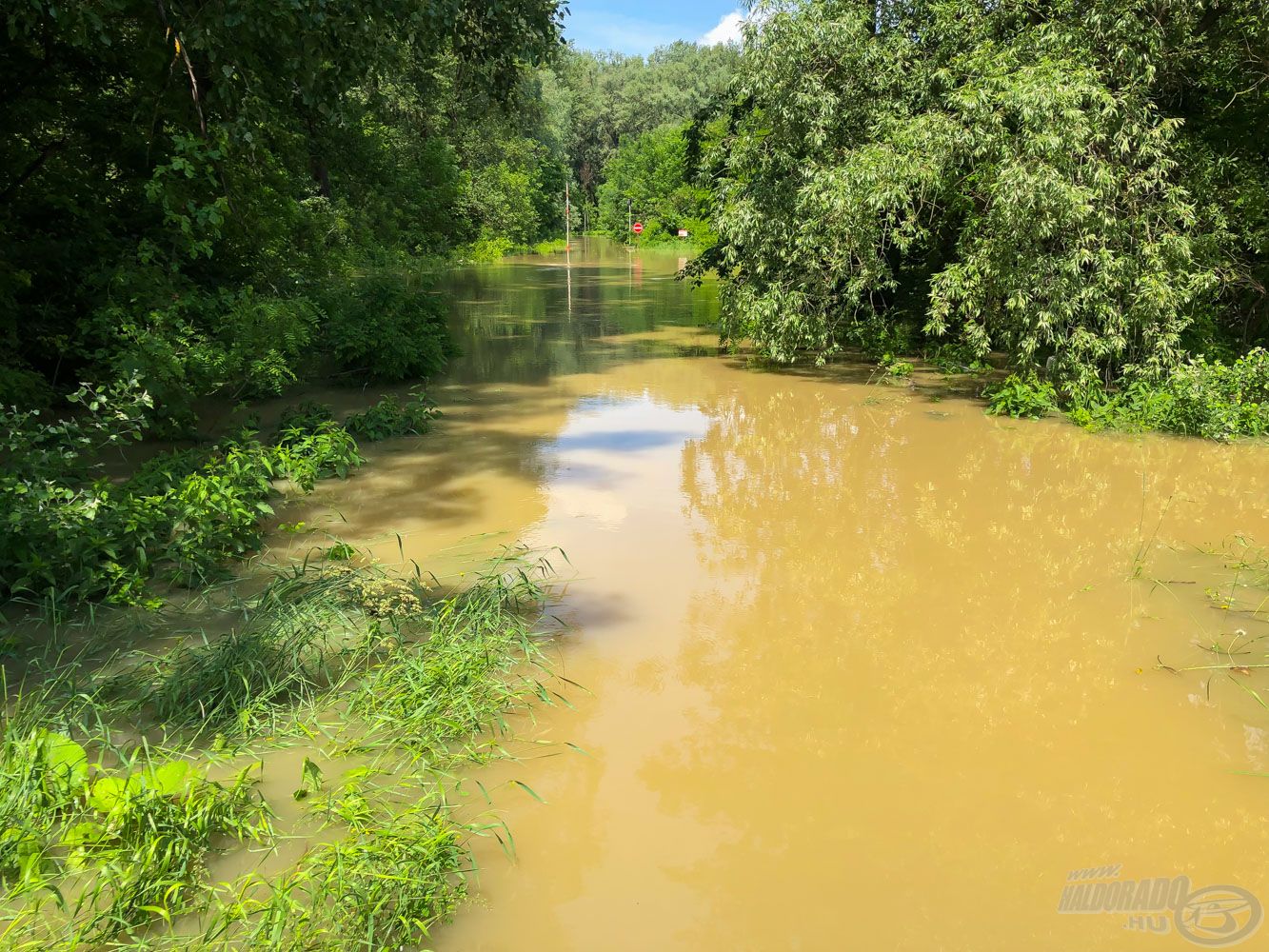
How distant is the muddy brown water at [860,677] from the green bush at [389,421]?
1.37 ft

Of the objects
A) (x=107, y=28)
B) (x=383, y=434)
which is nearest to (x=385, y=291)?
(x=383, y=434)

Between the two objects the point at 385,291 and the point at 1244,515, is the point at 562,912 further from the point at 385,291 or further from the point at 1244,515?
the point at 385,291

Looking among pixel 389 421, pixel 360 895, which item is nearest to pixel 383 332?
pixel 389 421

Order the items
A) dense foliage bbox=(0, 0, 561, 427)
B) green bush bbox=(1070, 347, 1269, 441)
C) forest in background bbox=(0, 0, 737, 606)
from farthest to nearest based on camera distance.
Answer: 1. green bush bbox=(1070, 347, 1269, 441)
2. dense foliage bbox=(0, 0, 561, 427)
3. forest in background bbox=(0, 0, 737, 606)

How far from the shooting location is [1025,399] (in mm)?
11055

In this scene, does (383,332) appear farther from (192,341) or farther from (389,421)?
(192,341)

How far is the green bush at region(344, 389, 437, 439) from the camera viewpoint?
32.8ft

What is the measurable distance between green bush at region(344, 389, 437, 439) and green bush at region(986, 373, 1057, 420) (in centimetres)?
702

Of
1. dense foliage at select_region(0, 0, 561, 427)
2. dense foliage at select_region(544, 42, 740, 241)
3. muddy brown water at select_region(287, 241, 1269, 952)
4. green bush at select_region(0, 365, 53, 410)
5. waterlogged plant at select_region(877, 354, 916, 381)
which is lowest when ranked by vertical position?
muddy brown water at select_region(287, 241, 1269, 952)

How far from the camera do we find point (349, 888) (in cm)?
304

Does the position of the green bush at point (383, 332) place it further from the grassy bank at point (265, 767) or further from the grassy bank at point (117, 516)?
the grassy bank at point (265, 767)

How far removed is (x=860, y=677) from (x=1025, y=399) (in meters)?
7.38

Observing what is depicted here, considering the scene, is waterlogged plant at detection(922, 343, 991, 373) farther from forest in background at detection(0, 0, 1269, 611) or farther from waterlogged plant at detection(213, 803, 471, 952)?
waterlogged plant at detection(213, 803, 471, 952)

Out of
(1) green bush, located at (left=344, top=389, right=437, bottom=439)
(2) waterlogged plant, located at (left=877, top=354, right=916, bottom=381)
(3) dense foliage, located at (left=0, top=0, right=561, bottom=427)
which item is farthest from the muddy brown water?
(2) waterlogged plant, located at (left=877, top=354, right=916, bottom=381)
